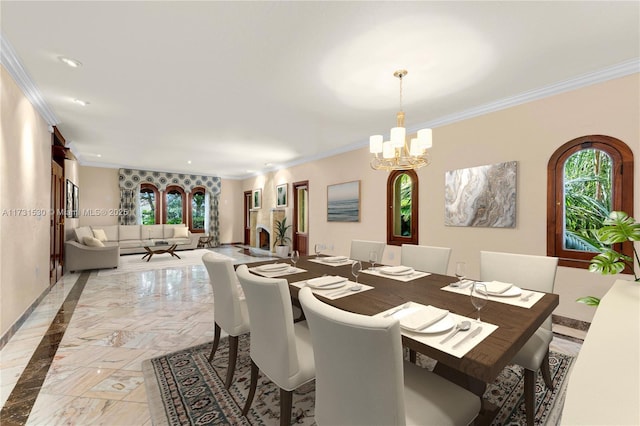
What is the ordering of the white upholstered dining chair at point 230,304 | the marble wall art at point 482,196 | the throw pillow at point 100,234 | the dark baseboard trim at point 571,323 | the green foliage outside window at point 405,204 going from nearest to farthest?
the white upholstered dining chair at point 230,304, the dark baseboard trim at point 571,323, the marble wall art at point 482,196, the green foliage outside window at point 405,204, the throw pillow at point 100,234

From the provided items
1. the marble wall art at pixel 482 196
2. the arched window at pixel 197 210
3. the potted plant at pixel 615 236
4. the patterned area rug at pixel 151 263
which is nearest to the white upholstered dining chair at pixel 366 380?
the potted plant at pixel 615 236

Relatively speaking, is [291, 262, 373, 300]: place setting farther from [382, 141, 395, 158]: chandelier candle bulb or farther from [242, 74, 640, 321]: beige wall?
[382, 141, 395, 158]: chandelier candle bulb

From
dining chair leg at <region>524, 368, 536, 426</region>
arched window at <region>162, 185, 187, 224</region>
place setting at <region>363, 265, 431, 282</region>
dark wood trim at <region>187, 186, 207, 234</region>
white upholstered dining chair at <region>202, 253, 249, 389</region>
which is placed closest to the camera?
dining chair leg at <region>524, 368, 536, 426</region>

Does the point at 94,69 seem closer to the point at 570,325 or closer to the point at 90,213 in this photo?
the point at 570,325

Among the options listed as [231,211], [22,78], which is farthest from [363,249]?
[231,211]

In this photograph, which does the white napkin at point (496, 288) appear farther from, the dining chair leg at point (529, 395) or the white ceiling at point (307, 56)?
the white ceiling at point (307, 56)

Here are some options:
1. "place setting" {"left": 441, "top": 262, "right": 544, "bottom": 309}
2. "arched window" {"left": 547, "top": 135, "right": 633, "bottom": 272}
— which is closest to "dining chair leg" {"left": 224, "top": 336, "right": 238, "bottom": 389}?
"place setting" {"left": 441, "top": 262, "right": 544, "bottom": 309}

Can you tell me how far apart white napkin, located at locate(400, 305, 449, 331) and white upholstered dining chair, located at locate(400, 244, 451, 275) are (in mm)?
1247

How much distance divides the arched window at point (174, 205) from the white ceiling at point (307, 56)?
504 centimetres

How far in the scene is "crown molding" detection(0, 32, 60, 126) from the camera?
235 cm

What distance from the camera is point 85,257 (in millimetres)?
5434

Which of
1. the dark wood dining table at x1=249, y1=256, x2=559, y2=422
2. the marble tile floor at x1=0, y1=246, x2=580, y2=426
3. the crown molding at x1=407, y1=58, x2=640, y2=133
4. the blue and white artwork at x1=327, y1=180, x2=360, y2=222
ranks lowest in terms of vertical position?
the marble tile floor at x1=0, y1=246, x2=580, y2=426

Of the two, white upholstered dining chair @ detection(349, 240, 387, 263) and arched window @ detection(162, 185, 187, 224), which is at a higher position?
arched window @ detection(162, 185, 187, 224)

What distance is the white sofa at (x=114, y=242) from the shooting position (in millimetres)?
5374
